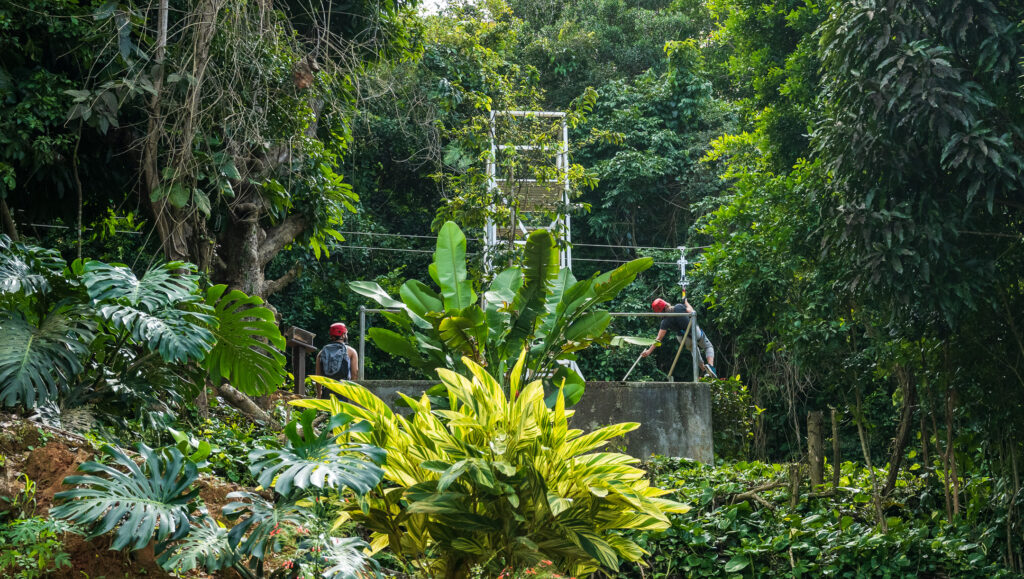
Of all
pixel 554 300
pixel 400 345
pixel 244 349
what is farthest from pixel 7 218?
pixel 554 300

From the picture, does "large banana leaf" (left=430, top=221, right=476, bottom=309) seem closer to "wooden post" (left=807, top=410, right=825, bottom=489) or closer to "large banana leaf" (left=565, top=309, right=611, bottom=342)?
"large banana leaf" (left=565, top=309, right=611, bottom=342)

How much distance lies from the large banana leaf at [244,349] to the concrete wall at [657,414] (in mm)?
3292

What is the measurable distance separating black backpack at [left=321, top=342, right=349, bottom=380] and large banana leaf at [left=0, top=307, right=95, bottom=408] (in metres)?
3.41

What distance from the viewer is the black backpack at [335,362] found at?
8.59m

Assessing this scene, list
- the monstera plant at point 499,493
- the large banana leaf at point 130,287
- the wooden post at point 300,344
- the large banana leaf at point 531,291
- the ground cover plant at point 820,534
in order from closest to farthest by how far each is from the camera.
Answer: the monstera plant at point 499,493
the large banana leaf at point 130,287
the ground cover plant at point 820,534
the large banana leaf at point 531,291
the wooden post at point 300,344

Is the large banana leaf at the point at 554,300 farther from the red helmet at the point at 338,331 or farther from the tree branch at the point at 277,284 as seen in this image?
the tree branch at the point at 277,284

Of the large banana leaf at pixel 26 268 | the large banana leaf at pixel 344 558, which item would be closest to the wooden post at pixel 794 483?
the large banana leaf at pixel 344 558

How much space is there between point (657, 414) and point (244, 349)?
13.9 feet

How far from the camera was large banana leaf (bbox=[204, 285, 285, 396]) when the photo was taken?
20.4ft

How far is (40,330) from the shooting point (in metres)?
5.04

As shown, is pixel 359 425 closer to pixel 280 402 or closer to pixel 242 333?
pixel 242 333

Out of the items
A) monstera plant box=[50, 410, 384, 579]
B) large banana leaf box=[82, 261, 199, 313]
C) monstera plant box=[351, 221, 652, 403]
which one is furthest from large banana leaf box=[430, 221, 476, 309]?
monstera plant box=[50, 410, 384, 579]

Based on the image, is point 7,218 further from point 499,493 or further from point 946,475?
point 946,475

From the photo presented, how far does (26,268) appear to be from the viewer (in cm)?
505
